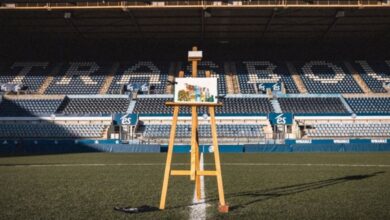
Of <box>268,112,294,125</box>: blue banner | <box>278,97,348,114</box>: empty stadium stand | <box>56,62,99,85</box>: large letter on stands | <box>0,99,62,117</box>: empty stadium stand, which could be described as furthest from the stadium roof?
<box>268,112,294,125</box>: blue banner

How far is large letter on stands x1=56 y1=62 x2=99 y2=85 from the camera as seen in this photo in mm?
44188

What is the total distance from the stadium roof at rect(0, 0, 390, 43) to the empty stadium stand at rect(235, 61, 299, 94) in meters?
3.19

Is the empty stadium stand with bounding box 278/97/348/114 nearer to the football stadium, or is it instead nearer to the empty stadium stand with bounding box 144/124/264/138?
the football stadium

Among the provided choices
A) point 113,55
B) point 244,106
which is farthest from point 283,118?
point 113,55

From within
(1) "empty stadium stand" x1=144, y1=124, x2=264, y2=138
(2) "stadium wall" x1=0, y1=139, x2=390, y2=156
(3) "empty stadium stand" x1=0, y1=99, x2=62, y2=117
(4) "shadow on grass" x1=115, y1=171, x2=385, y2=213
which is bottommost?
(4) "shadow on grass" x1=115, y1=171, x2=385, y2=213

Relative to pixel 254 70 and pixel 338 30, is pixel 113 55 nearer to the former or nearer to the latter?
pixel 254 70

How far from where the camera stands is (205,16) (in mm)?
36812

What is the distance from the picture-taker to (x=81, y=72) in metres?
45.4

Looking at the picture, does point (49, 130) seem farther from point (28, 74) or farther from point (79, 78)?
point (28, 74)

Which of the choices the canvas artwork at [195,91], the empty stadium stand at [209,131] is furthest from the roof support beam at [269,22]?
the canvas artwork at [195,91]

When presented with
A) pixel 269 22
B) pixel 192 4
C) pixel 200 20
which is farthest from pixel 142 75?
pixel 269 22

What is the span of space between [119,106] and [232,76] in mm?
11000

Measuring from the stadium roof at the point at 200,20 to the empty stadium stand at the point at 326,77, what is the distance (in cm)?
304

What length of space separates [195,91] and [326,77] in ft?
127
